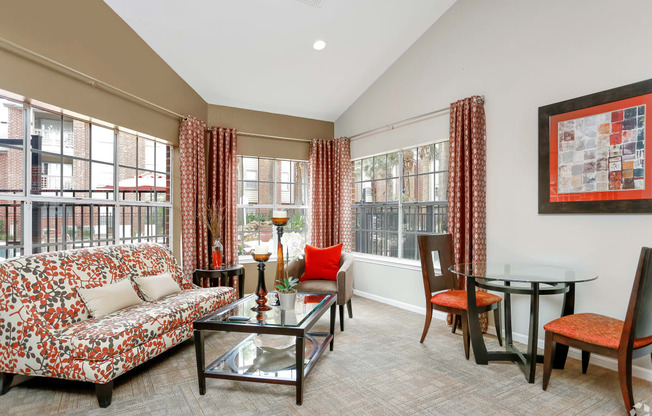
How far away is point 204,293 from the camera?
361cm

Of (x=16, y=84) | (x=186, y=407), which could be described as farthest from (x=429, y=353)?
(x=16, y=84)

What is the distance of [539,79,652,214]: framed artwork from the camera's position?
271cm

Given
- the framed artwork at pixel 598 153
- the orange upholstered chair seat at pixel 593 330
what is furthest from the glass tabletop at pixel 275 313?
the framed artwork at pixel 598 153

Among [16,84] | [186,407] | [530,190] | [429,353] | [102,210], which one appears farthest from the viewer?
[102,210]

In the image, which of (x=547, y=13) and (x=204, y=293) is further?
(x=204, y=293)

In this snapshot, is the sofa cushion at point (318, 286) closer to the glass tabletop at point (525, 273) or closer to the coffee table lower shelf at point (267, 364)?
the coffee table lower shelf at point (267, 364)

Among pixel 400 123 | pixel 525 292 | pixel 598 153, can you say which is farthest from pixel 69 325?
pixel 598 153

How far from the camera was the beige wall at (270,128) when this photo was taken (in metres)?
5.09

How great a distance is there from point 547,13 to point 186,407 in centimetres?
413

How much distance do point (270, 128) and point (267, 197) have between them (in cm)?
100

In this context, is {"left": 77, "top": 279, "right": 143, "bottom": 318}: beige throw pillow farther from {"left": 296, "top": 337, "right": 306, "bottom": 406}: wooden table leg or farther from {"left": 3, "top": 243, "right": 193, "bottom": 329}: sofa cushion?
{"left": 296, "top": 337, "right": 306, "bottom": 406}: wooden table leg

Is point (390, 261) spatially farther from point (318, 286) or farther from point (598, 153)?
point (598, 153)

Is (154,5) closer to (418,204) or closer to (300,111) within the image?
(300,111)

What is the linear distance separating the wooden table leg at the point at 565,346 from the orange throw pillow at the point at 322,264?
2220 mm
